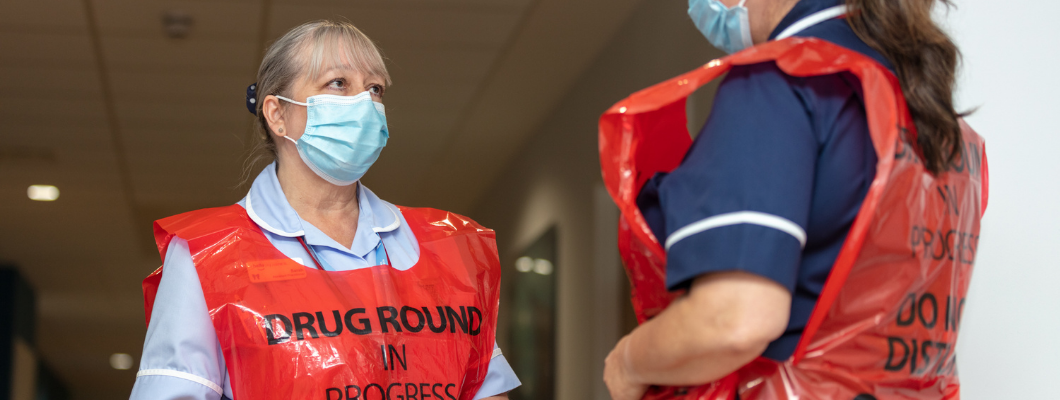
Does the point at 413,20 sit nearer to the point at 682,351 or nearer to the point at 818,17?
the point at 818,17

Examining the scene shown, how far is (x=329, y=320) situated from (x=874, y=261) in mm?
819

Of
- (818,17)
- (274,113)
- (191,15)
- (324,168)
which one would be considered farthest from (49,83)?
(818,17)

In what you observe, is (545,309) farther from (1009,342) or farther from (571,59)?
(1009,342)

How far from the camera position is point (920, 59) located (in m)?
0.96

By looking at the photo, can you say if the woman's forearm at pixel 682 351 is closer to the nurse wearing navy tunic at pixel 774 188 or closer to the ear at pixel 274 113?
the nurse wearing navy tunic at pixel 774 188

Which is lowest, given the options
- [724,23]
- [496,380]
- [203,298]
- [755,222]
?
[496,380]

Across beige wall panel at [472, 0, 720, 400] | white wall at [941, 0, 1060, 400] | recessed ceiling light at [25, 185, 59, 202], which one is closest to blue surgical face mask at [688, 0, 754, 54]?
white wall at [941, 0, 1060, 400]

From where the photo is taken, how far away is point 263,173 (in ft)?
5.19

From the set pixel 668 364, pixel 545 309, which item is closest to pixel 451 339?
pixel 668 364

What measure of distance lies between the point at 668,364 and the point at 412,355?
1.95 ft

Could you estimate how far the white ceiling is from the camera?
3.53m

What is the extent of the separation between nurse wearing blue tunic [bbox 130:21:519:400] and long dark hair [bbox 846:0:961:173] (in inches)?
34.0

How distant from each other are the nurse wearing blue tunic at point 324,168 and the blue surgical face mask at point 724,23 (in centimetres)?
68

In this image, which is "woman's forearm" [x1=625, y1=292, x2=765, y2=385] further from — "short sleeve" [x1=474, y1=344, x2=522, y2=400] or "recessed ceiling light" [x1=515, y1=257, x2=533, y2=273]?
"recessed ceiling light" [x1=515, y1=257, x2=533, y2=273]
